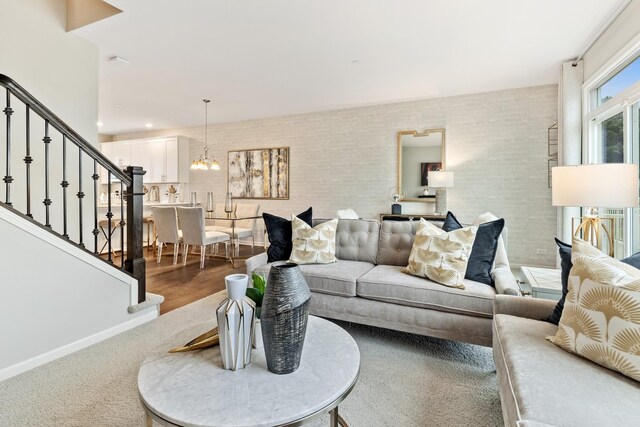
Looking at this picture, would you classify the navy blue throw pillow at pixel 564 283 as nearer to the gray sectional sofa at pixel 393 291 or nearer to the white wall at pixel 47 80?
the gray sectional sofa at pixel 393 291

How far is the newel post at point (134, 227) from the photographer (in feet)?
8.64

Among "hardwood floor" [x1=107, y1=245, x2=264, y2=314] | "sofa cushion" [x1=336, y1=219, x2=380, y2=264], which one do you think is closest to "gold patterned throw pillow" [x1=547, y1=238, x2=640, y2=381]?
"sofa cushion" [x1=336, y1=219, x2=380, y2=264]

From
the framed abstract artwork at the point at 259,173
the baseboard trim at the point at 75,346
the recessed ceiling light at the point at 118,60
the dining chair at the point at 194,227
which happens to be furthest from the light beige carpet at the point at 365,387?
the framed abstract artwork at the point at 259,173

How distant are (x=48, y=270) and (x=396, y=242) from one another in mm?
2526

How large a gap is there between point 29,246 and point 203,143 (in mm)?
5408

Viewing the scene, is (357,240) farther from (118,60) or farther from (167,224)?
(118,60)

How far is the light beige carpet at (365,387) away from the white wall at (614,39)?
9.34 ft

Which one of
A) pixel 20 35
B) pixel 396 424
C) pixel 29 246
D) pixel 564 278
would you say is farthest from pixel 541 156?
pixel 20 35

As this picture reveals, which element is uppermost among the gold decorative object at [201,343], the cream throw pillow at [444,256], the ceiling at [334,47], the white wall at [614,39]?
the ceiling at [334,47]

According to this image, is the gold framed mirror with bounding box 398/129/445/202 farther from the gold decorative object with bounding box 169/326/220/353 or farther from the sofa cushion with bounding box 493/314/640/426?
the gold decorative object with bounding box 169/326/220/353

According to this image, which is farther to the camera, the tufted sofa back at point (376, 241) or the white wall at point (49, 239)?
the tufted sofa back at point (376, 241)

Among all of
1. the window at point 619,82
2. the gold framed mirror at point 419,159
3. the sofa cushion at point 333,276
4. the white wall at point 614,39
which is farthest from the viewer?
the gold framed mirror at point 419,159

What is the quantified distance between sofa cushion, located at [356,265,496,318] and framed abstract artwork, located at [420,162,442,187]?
9.93 ft

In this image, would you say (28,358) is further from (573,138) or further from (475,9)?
(573,138)
